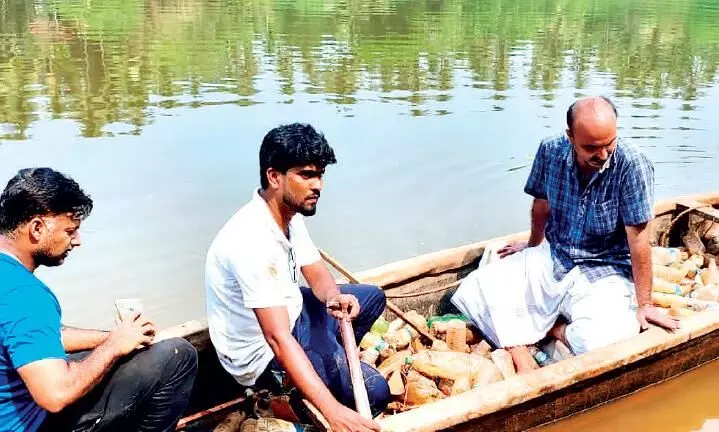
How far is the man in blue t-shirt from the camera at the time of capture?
6.57 feet

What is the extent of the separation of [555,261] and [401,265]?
0.92m

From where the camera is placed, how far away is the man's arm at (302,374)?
8.04 ft

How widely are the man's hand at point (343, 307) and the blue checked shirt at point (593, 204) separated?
1.47 metres

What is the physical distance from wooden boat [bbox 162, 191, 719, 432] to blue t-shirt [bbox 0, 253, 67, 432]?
1.05 meters

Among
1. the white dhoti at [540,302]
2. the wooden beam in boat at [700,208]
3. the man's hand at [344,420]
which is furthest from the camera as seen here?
the wooden beam in boat at [700,208]

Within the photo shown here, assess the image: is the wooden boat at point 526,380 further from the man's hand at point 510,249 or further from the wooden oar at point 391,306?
the man's hand at point 510,249

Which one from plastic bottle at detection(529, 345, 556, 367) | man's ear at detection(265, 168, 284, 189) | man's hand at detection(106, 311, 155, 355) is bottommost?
plastic bottle at detection(529, 345, 556, 367)

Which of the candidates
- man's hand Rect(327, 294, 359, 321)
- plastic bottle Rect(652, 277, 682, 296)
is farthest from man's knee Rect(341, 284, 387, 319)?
plastic bottle Rect(652, 277, 682, 296)

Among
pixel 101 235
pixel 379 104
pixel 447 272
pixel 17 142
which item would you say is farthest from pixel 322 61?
pixel 447 272

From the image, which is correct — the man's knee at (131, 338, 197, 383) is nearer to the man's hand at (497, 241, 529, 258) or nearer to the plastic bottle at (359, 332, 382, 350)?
the plastic bottle at (359, 332, 382, 350)

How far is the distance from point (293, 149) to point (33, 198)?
2.99 ft

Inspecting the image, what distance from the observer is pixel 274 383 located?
299 cm

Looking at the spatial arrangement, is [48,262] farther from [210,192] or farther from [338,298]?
[210,192]

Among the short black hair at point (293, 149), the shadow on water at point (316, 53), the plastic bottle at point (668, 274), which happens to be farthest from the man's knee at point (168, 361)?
the shadow on water at point (316, 53)
